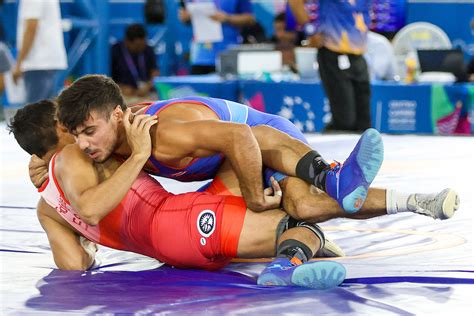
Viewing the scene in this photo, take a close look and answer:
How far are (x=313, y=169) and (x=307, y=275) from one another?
460 millimetres

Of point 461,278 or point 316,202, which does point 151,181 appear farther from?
point 461,278

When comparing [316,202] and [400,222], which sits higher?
[316,202]

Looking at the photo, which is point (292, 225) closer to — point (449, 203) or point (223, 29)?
point (449, 203)

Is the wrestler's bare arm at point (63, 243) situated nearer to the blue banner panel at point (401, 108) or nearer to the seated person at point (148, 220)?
the seated person at point (148, 220)

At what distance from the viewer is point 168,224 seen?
2.96 meters

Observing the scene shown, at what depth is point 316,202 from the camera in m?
3.00

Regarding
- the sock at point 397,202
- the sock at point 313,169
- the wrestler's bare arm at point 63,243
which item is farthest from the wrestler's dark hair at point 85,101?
the sock at point 397,202

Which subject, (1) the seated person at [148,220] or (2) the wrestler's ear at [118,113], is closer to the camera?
(1) the seated person at [148,220]

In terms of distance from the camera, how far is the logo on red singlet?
9.52 ft

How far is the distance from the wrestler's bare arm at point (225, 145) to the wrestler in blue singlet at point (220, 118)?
126 millimetres

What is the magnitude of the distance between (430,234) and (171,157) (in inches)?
41.4

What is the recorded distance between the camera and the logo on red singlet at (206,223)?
290cm

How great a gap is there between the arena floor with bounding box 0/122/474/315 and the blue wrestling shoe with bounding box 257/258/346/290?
29 mm

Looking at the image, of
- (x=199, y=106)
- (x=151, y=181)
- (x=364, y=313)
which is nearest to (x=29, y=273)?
(x=151, y=181)
